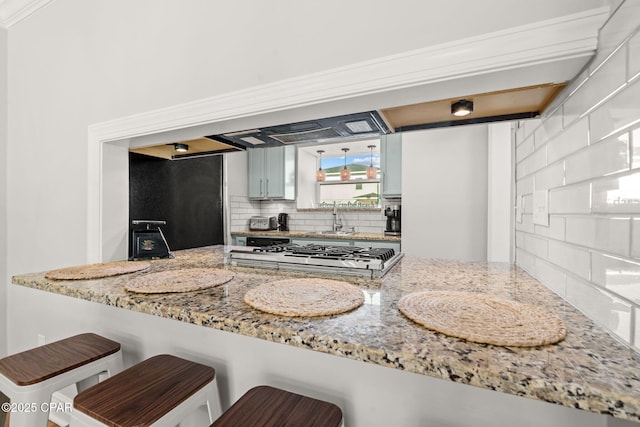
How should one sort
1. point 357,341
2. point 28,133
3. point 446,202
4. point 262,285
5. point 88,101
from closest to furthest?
1. point 357,341
2. point 262,285
3. point 88,101
4. point 28,133
5. point 446,202

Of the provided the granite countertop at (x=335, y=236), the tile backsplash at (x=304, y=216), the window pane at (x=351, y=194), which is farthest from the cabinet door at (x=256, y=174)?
the window pane at (x=351, y=194)

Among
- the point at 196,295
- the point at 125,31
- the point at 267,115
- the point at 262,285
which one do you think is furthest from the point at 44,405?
the point at 125,31

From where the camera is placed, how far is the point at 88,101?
5.51 ft

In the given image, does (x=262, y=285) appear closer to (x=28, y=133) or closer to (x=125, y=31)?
(x=125, y=31)

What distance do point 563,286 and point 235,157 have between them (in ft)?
12.6

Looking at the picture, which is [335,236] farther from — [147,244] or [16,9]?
[16,9]

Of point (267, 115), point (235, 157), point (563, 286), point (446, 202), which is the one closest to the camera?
point (563, 286)

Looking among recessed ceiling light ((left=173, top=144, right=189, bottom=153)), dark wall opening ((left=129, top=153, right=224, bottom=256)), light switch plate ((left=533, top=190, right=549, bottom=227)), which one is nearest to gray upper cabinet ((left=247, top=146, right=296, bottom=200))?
dark wall opening ((left=129, top=153, right=224, bottom=256))

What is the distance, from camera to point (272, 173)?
4.09 m

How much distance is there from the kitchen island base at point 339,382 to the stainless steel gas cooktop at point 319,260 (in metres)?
0.32

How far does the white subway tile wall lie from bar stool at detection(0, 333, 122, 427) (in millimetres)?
1688

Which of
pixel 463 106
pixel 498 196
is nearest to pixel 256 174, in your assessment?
pixel 498 196

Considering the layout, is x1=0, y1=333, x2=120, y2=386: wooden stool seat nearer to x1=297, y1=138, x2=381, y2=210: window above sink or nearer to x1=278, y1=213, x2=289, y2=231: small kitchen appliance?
x1=278, y1=213, x2=289, y2=231: small kitchen appliance

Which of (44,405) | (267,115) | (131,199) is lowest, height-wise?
(44,405)
